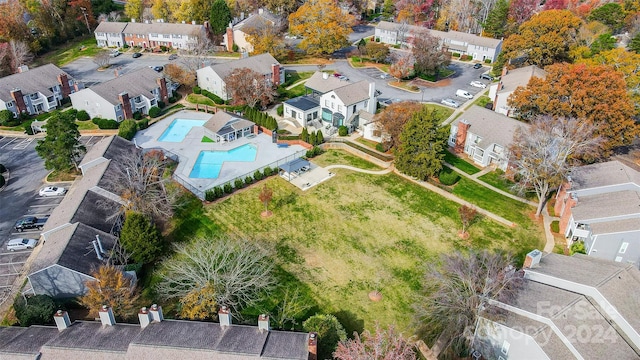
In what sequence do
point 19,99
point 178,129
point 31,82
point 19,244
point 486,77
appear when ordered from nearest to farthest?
point 19,244 → point 178,129 → point 19,99 → point 31,82 → point 486,77

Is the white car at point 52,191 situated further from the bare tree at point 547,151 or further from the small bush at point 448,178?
the bare tree at point 547,151

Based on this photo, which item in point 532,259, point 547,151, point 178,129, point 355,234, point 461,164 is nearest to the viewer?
point 532,259

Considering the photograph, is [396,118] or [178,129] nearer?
[396,118]

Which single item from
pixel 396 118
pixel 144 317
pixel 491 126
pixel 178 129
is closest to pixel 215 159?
pixel 178 129

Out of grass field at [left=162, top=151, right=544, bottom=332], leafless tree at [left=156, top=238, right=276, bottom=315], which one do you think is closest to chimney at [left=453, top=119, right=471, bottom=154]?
grass field at [left=162, top=151, right=544, bottom=332]

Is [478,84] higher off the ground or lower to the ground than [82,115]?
higher

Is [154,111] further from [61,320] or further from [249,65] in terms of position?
[61,320]
